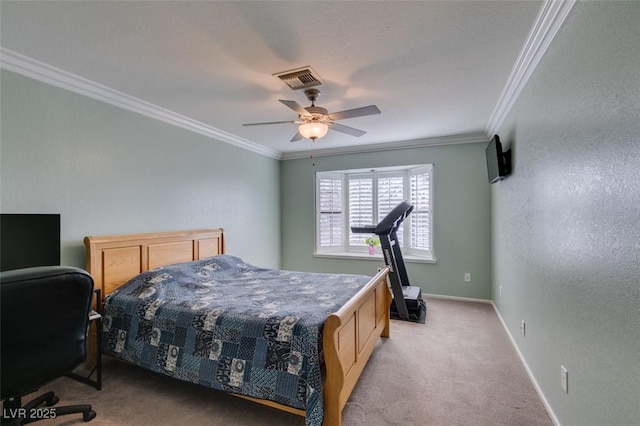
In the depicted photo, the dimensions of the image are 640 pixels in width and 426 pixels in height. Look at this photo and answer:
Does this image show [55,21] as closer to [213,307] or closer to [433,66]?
[213,307]

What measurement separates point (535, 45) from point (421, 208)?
2.96 meters

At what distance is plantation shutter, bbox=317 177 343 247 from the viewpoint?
534cm

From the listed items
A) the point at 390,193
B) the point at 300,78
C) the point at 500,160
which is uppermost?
the point at 300,78

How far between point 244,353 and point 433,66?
248 cm

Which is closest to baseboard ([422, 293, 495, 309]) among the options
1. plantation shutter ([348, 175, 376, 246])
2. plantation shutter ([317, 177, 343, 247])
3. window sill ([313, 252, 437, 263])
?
window sill ([313, 252, 437, 263])

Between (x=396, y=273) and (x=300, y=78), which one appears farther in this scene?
(x=396, y=273)

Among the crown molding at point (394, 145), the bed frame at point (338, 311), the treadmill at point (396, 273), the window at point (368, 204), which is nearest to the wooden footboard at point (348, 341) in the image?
the bed frame at point (338, 311)

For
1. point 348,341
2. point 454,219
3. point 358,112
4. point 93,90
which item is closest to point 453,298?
point 454,219

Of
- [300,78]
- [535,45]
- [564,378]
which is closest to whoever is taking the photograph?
[564,378]

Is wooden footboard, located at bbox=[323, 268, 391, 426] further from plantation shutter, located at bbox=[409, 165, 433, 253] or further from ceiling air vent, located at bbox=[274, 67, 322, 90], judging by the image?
plantation shutter, located at bbox=[409, 165, 433, 253]

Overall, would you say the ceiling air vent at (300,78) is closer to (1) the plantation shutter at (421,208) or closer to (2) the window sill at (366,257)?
(1) the plantation shutter at (421,208)

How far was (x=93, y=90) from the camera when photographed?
8.71 ft

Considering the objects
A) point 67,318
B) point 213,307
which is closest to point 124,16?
point 67,318

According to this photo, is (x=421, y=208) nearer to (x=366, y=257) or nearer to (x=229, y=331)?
(x=366, y=257)
